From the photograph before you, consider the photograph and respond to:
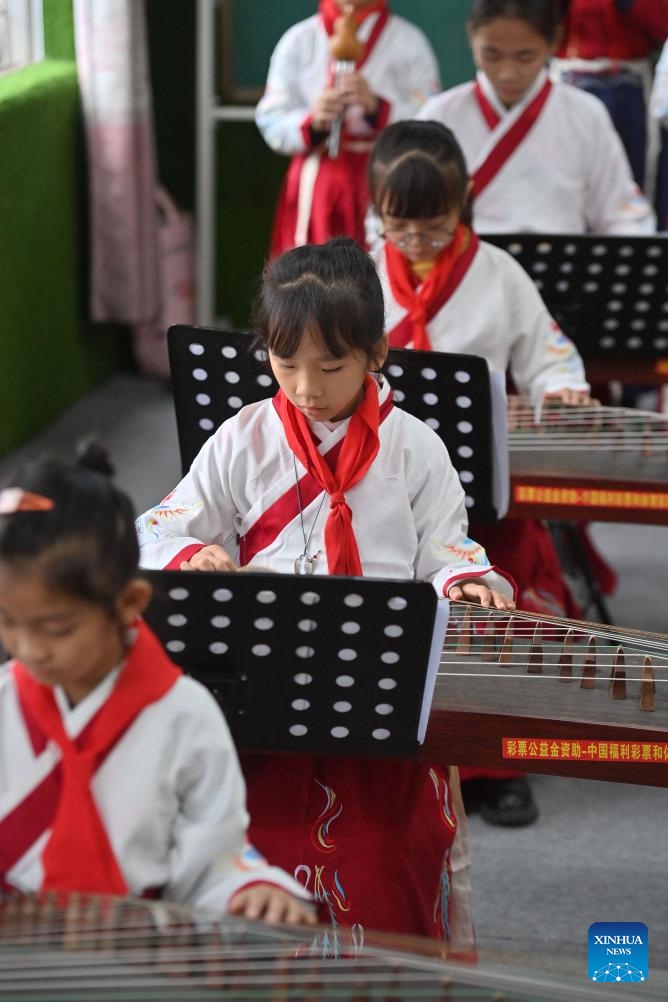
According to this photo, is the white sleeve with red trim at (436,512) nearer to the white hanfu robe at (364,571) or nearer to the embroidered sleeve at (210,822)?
the white hanfu robe at (364,571)

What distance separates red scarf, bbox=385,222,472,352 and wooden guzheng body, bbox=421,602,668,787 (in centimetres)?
81

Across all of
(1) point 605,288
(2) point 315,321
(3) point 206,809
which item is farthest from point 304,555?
(1) point 605,288

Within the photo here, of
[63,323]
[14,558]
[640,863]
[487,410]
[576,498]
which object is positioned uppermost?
[14,558]

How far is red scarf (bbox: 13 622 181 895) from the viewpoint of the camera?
1.26 m

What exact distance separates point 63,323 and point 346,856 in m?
2.79

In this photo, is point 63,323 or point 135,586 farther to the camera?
point 63,323

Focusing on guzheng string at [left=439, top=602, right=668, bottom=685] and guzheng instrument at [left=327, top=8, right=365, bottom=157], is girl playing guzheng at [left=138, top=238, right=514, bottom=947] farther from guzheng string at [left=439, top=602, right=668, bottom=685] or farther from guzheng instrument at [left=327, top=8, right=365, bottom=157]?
guzheng instrument at [left=327, top=8, right=365, bottom=157]

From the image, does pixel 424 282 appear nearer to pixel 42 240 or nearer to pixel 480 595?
pixel 480 595

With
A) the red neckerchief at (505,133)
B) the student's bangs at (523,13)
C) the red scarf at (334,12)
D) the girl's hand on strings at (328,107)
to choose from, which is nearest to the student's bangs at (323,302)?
the student's bangs at (523,13)

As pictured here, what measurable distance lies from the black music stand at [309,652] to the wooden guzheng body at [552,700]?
8 centimetres

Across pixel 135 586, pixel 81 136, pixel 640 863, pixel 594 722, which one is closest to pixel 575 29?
pixel 81 136

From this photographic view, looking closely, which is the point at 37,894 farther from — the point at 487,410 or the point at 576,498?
the point at 576,498

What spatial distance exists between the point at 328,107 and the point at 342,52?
133mm

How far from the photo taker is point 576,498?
2270 millimetres
